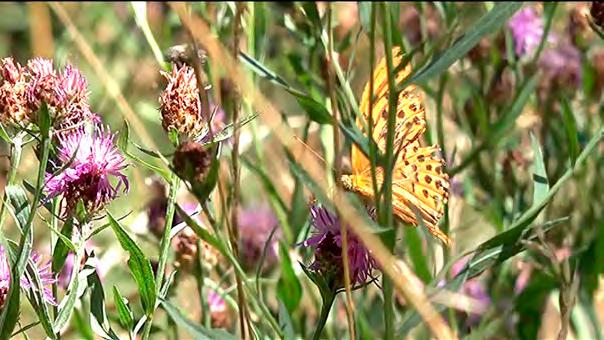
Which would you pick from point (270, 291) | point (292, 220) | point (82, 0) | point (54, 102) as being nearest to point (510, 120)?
point (292, 220)

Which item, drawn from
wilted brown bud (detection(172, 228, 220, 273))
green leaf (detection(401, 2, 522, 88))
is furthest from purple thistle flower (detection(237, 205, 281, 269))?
green leaf (detection(401, 2, 522, 88))

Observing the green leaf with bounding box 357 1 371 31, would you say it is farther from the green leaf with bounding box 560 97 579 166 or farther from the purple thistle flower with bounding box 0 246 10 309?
the purple thistle flower with bounding box 0 246 10 309

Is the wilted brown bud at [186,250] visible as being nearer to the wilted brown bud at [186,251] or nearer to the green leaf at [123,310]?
the wilted brown bud at [186,251]

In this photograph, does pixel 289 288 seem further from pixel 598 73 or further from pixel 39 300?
pixel 598 73

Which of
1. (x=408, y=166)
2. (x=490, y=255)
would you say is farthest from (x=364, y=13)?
(x=490, y=255)

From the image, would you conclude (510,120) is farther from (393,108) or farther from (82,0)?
(82,0)

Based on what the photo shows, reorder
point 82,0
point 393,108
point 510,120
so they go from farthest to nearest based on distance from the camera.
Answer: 1. point 82,0
2. point 510,120
3. point 393,108

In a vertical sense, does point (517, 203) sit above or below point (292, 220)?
below

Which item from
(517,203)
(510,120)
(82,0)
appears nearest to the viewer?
(510,120)
